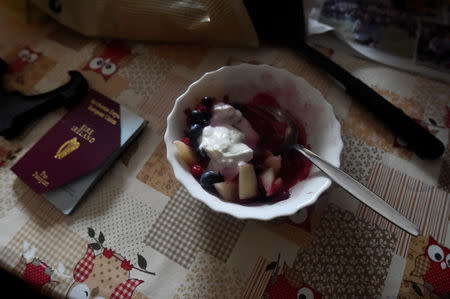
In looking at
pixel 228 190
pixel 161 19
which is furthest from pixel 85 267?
pixel 161 19

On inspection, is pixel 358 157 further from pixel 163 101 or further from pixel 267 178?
pixel 163 101

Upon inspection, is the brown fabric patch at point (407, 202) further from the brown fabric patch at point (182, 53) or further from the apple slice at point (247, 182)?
the brown fabric patch at point (182, 53)

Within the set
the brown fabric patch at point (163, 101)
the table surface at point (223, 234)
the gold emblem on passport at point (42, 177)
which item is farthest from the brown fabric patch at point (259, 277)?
the gold emblem on passport at point (42, 177)

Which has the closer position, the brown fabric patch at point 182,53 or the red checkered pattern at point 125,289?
the red checkered pattern at point 125,289

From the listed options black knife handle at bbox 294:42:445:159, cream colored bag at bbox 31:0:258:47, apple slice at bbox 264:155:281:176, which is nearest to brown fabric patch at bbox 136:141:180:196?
apple slice at bbox 264:155:281:176

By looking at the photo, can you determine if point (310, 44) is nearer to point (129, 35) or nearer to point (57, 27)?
point (129, 35)
